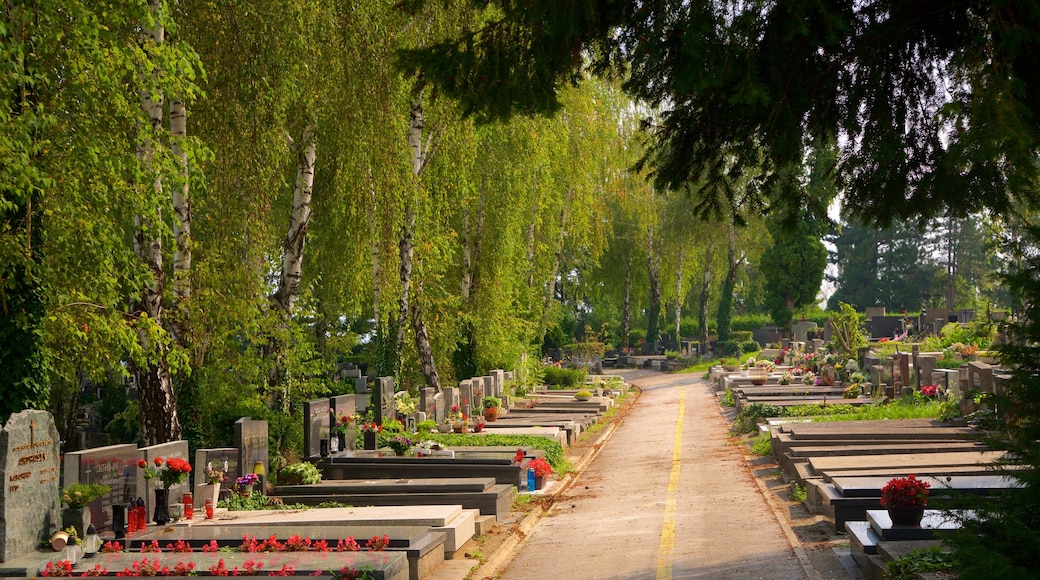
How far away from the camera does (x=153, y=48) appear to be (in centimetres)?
1166

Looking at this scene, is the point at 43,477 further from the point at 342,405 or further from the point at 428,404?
the point at 428,404

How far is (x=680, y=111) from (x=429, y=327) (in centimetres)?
1783

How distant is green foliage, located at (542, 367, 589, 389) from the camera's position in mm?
41812

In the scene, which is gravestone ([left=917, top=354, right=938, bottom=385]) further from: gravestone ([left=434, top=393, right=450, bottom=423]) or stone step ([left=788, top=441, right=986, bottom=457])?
gravestone ([left=434, top=393, right=450, bottom=423])

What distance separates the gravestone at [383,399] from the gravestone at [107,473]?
335 inches

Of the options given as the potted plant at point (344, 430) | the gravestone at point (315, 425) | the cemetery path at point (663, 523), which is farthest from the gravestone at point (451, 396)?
the gravestone at point (315, 425)

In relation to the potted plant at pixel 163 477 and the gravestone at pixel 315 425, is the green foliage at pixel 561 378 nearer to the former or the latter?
the gravestone at pixel 315 425

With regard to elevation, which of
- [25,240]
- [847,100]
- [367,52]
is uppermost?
[367,52]

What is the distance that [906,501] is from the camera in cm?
1052

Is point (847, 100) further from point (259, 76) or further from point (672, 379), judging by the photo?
point (672, 379)

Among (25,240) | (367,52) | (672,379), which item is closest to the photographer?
(25,240)

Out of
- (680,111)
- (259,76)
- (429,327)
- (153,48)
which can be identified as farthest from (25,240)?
(429,327)

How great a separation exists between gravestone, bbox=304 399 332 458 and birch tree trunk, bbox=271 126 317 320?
165cm

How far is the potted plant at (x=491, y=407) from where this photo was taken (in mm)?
27234
